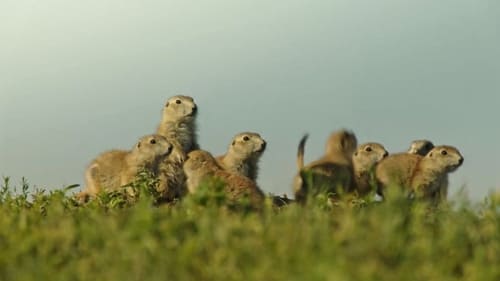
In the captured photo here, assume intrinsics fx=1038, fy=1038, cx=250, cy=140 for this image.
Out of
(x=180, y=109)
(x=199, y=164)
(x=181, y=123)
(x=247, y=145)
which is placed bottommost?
(x=199, y=164)

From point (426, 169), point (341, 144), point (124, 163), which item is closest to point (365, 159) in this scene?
point (341, 144)

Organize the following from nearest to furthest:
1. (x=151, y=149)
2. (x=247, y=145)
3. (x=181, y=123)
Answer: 1. (x=151, y=149)
2. (x=247, y=145)
3. (x=181, y=123)

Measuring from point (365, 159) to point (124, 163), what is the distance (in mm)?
3310

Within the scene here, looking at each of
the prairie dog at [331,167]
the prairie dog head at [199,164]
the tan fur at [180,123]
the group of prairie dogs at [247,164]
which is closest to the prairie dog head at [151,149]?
the group of prairie dogs at [247,164]

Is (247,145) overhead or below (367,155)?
overhead

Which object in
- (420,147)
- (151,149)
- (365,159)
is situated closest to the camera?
(151,149)

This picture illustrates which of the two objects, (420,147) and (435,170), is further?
(420,147)

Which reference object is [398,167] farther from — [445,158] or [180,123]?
[180,123]

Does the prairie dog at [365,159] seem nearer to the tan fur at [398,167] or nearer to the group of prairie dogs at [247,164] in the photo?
the group of prairie dogs at [247,164]

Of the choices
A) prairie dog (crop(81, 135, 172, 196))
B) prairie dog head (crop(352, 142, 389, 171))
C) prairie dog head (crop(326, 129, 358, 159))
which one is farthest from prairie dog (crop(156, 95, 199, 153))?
prairie dog head (crop(352, 142, 389, 171))

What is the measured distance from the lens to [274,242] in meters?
6.20

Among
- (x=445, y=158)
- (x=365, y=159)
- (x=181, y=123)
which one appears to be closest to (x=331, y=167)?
(x=365, y=159)

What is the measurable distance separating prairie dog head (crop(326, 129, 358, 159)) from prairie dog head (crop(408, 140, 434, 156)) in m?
1.24

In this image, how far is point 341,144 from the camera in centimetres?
1443
